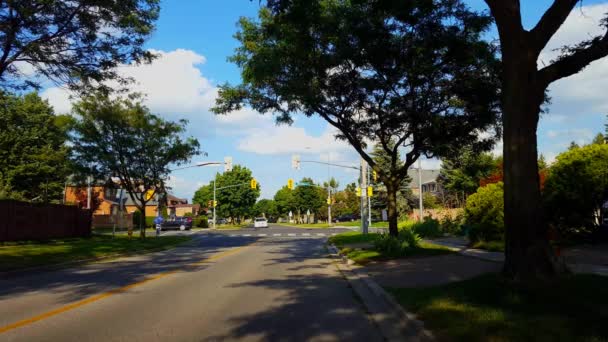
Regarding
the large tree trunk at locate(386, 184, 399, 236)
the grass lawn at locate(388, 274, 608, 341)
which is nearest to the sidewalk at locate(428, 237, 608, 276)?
the large tree trunk at locate(386, 184, 399, 236)

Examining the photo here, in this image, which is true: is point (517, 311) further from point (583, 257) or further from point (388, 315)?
point (583, 257)

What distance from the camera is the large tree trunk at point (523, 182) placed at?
8.13 metres

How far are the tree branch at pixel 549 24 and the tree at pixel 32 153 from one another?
43257 millimetres

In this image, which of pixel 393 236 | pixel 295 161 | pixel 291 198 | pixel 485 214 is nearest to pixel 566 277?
pixel 393 236

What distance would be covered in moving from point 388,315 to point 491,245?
11068 mm

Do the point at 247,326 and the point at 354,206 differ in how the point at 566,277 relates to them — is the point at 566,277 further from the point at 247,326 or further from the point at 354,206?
the point at 354,206

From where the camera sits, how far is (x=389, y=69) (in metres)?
16.7

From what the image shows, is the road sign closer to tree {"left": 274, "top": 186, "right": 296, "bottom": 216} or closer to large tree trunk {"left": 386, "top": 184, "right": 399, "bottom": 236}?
large tree trunk {"left": 386, "top": 184, "right": 399, "bottom": 236}

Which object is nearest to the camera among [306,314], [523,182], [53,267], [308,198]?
[523,182]

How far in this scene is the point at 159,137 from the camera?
30.5 metres

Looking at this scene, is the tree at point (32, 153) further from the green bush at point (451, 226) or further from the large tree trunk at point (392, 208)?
the large tree trunk at point (392, 208)

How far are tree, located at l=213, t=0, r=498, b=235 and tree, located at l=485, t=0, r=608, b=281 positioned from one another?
18.8 feet

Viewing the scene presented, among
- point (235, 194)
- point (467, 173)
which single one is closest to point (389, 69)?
point (467, 173)

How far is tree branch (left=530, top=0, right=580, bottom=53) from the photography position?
8.41 meters
